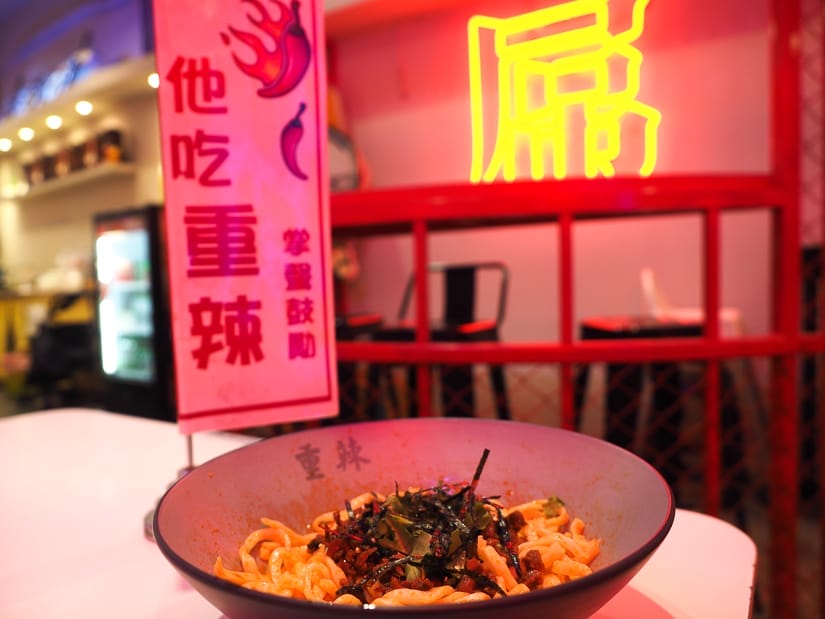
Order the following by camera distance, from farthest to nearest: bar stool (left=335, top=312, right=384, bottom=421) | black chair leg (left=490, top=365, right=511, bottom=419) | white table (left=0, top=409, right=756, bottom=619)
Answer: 1. black chair leg (left=490, top=365, right=511, bottom=419)
2. bar stool (left=335, top=312, right=384, bottom=421)
3. white table (left=0, top=409, right=756, bottom=619)

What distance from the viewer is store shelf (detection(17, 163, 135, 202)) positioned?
491 cm

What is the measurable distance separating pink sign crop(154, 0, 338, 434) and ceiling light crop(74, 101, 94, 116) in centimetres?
508

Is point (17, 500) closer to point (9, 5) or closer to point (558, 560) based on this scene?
point (558, 560)

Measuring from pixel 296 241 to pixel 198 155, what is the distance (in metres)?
0.15

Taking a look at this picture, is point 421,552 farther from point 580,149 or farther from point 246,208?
point 580,149

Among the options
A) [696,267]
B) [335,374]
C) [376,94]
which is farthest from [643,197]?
[376,94]

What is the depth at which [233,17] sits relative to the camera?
71 cm

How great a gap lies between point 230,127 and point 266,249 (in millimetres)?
151

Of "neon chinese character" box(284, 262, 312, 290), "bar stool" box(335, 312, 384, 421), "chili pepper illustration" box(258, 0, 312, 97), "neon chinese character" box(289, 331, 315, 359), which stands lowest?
"bar stool" box(335, 312, 384, 421)

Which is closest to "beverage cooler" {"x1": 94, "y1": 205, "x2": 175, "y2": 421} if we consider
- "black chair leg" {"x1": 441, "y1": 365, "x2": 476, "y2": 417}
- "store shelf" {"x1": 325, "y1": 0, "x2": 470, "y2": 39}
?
"store shelf" {"x1": 325, "y1": 0, "x2": 470, "y2": 39}

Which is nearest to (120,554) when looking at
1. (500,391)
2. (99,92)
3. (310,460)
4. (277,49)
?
(310,460)

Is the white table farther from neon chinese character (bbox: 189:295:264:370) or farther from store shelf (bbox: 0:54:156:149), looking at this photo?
store shelf (bbox: 0:54:156:149)

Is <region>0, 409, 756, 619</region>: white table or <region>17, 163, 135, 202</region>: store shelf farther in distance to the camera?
<region>17, 163, 135, 202</region>: store shelf

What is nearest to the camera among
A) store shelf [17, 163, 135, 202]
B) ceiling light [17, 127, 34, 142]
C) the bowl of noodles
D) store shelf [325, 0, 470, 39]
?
the bowl of noodles
